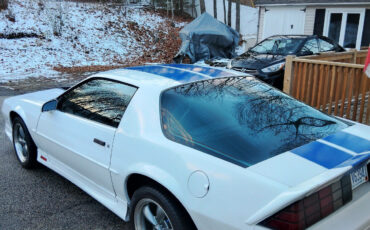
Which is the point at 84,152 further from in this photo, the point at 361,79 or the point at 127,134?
the point at 361,79

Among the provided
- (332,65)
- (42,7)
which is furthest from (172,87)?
(42,7)

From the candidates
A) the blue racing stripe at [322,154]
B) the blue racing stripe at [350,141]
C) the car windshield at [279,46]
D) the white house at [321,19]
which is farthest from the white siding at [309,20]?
the blue racing stripe at [322,154]

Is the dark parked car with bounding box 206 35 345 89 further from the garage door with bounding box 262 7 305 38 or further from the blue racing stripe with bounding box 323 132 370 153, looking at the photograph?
the garage door with bounding box 262 7 305 38

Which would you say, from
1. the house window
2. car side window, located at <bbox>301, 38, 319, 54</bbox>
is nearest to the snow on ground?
car side window, located at <bbox>301, 38, 319, 54</bbox>

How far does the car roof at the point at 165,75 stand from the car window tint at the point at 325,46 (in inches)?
288

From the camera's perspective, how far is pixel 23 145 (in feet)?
14.7

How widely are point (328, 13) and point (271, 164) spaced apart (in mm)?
15198

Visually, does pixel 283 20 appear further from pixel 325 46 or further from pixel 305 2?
pixel 325 46

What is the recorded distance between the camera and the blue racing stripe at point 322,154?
6.83 feet

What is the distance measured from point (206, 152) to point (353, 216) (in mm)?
976

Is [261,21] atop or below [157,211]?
atop

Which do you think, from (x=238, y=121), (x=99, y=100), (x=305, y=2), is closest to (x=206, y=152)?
(x=238, y=121)

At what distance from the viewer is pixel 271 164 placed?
6.79 feet

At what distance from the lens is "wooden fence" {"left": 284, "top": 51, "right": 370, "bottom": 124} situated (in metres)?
4.95
